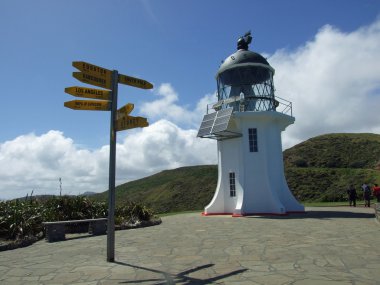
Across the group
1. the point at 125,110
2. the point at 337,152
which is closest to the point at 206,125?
the point at 125,110

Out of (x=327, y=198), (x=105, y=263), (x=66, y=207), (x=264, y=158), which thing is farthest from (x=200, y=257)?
(x=327, y=198)

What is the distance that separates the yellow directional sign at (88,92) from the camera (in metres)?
7.20

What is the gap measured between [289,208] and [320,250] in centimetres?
1089

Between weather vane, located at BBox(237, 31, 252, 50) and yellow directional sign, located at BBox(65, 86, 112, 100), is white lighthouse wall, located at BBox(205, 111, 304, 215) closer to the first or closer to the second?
weather vane, located at BBox(237, 31, 252, 50)

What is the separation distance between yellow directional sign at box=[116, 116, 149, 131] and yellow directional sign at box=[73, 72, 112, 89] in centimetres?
78

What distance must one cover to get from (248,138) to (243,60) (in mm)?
4053

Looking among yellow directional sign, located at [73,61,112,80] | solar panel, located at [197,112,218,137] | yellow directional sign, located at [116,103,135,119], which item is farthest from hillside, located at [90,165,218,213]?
yellow directional sign, located at [73,61,112,80]

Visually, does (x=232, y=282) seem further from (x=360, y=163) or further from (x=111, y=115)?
(x=360, y=163)

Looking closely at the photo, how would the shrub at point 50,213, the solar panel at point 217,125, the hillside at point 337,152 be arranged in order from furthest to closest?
the hillside at point 337,152
the solar panel at point 217,125
the shrub at point 50,213

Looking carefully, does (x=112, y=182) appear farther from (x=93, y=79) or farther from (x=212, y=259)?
(x=212, y=259)

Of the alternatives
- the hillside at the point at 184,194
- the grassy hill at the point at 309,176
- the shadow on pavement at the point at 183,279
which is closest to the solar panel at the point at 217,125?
the grassy hill at the point at 309,176

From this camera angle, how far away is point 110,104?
7.67 meters

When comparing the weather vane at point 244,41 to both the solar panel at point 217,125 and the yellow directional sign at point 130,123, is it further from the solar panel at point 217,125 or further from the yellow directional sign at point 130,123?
the yellow directional sign at point 130,123

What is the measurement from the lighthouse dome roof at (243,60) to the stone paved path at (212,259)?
32.8 ft
